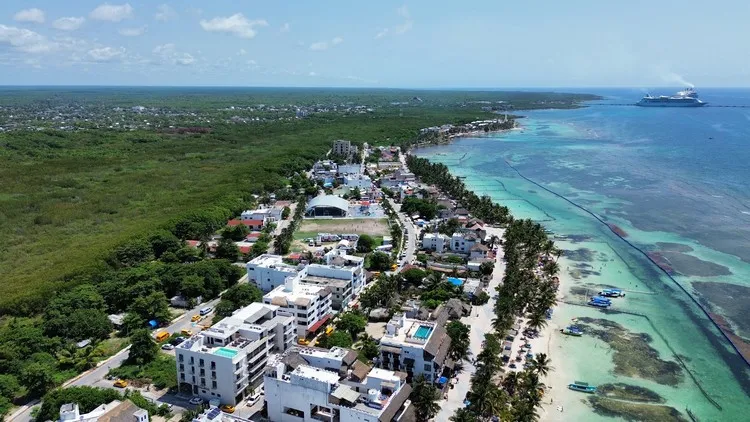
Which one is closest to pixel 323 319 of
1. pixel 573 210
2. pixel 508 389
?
pixel 508 389

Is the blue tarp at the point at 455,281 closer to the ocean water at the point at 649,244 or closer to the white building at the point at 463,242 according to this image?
the white building at the point at 463,242

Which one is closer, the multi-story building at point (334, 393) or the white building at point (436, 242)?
the multi-story building at point (334, 393)

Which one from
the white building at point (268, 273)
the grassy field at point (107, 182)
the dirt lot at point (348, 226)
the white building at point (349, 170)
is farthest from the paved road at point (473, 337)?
the white building at point (349, 170)

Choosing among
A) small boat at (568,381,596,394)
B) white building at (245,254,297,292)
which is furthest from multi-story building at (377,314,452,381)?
white building at (245,254,297,292)

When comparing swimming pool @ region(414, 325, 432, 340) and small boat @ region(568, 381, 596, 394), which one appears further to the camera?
swimming pool @ region(414, 325, 432, 340)

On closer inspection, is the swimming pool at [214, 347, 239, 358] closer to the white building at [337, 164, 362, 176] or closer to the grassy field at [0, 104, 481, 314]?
the grassy field at [0, 104, 481, 314]

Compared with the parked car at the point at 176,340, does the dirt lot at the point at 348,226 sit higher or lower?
higher
